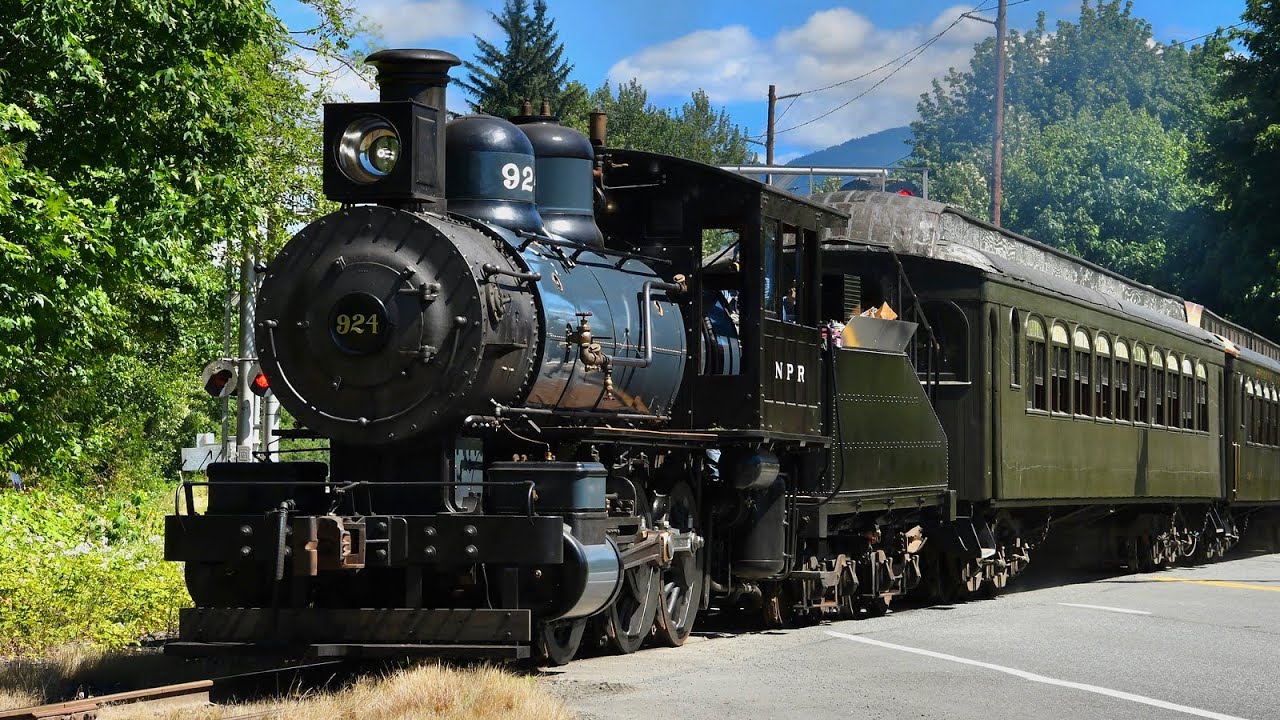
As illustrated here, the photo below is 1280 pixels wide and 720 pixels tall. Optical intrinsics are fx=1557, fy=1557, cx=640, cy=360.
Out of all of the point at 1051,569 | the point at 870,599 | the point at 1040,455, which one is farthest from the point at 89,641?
the point at 1051,569

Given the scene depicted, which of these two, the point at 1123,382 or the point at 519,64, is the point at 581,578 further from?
the point at 519,64

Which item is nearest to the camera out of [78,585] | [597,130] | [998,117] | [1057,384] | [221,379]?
[597,130]

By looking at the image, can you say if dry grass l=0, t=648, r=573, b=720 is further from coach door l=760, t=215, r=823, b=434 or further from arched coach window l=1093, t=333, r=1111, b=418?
arched coach window l=1093, t=333, r=1111, b=418

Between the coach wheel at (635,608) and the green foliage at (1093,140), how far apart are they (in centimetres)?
3350

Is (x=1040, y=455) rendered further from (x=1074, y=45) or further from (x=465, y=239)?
(x=1074, y=45)

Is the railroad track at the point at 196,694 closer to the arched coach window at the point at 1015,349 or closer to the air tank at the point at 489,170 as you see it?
the air tank at the point at 489,170

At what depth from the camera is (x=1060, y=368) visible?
17469mm

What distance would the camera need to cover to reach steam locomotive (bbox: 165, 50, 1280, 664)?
8.68 m

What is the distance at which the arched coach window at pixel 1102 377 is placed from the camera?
1839 centimetres

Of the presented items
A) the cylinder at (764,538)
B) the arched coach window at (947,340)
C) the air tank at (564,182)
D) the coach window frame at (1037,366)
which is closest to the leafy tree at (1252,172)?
the coach window frame at (1037,366)

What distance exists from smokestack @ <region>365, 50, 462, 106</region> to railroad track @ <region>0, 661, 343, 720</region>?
3.50m

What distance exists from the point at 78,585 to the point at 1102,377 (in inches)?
467

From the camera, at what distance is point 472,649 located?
8.33 meters

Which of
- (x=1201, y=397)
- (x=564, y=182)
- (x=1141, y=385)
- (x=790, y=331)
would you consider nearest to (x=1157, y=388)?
(x=1141, y=385)
